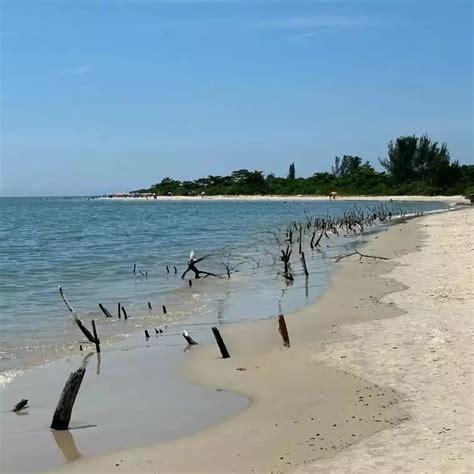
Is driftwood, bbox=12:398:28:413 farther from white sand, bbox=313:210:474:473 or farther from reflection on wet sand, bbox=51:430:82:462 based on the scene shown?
white sand, bbox=313:210:474:473

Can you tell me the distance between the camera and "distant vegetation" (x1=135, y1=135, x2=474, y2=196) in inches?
3629

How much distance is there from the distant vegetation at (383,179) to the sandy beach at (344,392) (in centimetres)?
7834

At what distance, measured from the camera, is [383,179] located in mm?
108500

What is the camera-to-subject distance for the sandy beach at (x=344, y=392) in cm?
539

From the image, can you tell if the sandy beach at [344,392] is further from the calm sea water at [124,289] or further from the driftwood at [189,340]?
the calm sea water at [124,289]

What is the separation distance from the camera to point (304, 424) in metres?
6.27

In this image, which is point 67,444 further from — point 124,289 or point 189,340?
point 124,289

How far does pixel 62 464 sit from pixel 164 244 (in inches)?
1123

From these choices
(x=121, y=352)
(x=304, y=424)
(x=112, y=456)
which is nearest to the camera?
(x=112, y=456)

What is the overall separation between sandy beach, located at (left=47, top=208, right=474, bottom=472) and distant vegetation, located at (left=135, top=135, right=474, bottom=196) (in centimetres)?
7834

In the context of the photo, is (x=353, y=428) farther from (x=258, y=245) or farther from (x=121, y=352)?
(x=258, y=245)

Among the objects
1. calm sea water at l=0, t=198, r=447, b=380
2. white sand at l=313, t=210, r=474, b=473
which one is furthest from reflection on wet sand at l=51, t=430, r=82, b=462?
calm sea water at l=0, t=198, r=447, b=380

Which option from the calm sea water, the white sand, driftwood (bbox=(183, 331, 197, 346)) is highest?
the white sand

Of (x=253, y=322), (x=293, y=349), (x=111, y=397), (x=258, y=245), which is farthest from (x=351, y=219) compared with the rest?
(x=111, y=397)
